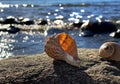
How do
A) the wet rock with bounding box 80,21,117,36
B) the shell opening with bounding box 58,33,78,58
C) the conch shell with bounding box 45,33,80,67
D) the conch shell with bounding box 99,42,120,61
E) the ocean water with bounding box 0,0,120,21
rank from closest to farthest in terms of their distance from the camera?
the conch shell with bounding box 45,33,80,67 < the shell opening with bounding box 58,33,78,58 < the conch shell with bounding box 99,42,120,61 < the wet rock with bounding box 80,21,117,36 < the ocean water with bounding box 0,0,120,21

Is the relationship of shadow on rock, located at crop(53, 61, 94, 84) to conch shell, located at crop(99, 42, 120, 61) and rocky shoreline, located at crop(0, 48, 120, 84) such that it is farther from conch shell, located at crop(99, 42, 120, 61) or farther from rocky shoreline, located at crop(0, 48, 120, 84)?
conch shell, located at crop(99, 42, 120, 61)

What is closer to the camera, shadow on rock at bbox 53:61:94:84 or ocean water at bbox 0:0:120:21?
shadow on rock at bbox 53:61:94:84

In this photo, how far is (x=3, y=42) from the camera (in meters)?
18.5

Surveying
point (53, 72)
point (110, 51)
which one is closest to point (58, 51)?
point (53, 72)

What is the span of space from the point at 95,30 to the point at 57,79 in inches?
673

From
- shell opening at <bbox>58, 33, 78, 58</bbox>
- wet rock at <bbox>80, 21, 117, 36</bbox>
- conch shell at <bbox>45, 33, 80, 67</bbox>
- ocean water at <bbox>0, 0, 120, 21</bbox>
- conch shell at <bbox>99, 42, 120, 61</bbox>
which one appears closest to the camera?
conch shell at <bbox>45, 33, 80, 67</bbox>

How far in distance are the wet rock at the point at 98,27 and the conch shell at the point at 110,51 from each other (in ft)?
51.6

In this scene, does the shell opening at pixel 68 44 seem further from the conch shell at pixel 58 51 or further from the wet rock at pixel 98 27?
the wet rock at pixel 98 27

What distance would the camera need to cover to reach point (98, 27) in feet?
73.7

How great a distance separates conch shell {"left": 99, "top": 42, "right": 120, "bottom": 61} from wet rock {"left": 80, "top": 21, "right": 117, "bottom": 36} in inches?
619

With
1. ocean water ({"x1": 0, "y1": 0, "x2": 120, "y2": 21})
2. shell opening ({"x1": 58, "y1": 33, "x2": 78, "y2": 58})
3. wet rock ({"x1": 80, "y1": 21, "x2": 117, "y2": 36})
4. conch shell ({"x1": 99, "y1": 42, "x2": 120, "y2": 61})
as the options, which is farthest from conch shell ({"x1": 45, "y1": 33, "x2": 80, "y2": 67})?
ocean water ({"x1": 0, "y1": 0, "x2": 120, "y2": 21})

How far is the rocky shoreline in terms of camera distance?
5.01 metres

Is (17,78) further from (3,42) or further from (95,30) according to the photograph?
(95,30)

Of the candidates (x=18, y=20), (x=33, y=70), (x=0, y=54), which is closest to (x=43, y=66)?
(x=33, y=70)
